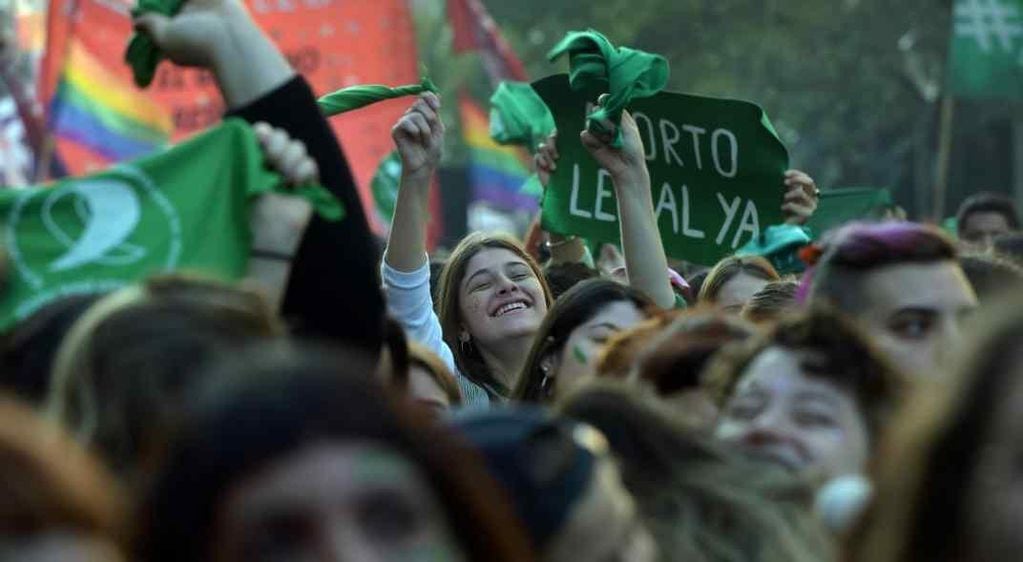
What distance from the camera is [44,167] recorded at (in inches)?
484

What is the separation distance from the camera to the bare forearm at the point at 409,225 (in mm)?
5953

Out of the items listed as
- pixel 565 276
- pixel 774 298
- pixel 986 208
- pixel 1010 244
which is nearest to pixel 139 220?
pixel 774 298

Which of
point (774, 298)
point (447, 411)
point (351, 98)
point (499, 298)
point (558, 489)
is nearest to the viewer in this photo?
point (558, 489)

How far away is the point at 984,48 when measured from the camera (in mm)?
14445

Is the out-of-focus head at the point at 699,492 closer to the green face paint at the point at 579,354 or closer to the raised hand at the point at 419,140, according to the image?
the green face paint at the point at 579,354

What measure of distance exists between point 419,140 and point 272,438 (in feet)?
11.0

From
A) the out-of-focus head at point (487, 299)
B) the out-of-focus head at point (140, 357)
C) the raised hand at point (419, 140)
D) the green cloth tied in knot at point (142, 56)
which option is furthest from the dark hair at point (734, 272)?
the out-of-focus head at point (140, 357)

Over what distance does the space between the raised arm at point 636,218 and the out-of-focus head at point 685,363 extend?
182 cm

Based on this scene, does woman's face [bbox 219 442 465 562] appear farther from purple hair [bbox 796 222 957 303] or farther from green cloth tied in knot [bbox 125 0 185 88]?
purple hair [bbox 796 222 957 303]

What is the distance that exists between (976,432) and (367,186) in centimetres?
994

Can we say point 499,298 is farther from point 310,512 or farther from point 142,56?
point 310,512

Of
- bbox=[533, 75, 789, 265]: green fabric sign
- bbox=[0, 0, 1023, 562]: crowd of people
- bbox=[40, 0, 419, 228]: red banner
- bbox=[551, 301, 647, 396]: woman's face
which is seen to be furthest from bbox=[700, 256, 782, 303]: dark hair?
bbox=[40, 0, 419, 228]: red banner

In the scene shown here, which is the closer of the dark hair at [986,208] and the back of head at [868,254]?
the back of head at [868,254]

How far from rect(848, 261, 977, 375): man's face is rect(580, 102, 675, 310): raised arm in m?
1.71
